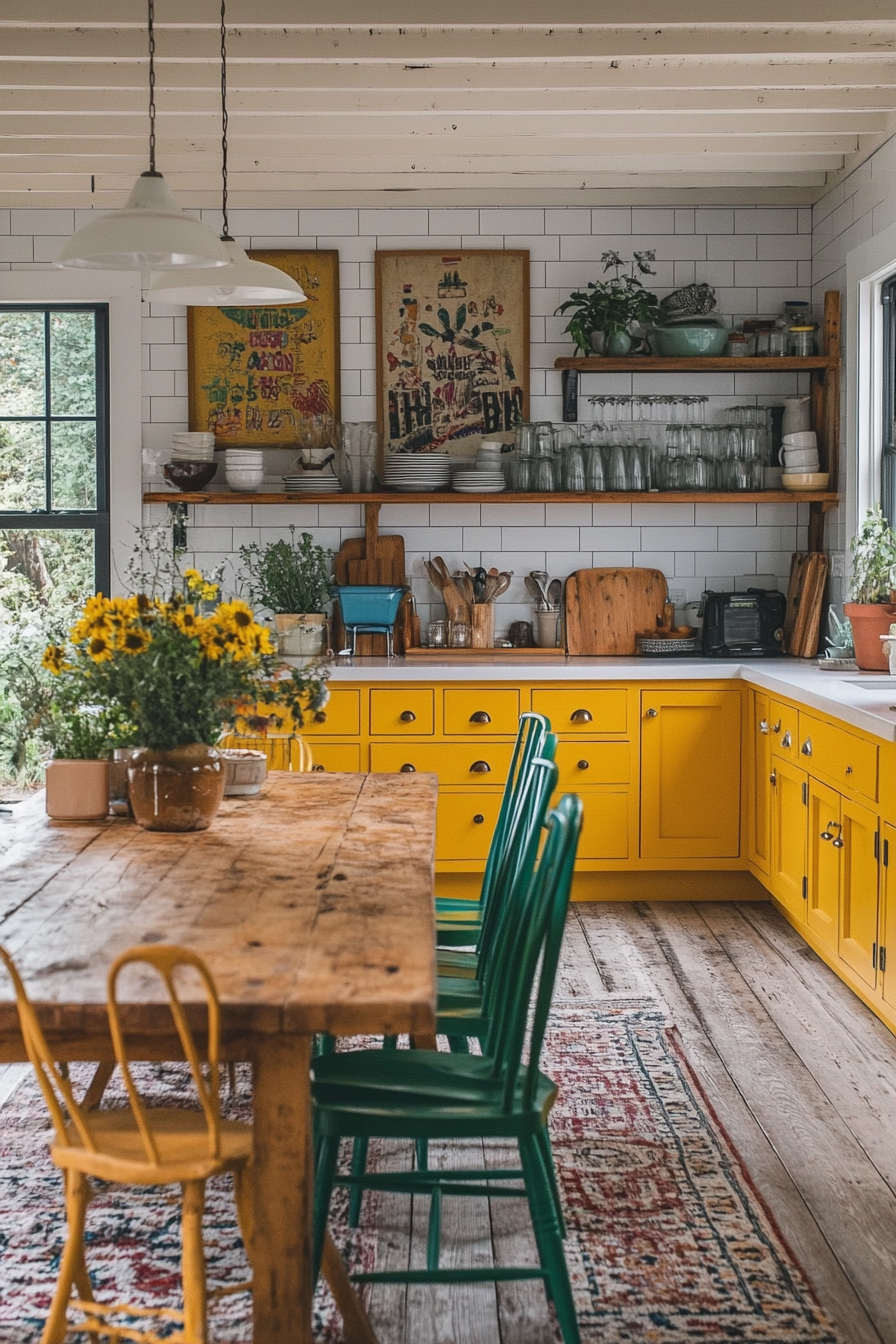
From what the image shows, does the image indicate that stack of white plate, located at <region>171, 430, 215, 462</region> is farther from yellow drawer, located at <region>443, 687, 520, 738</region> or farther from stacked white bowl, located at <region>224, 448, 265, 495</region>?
yellow drawer, located at <region>443, 687, 520, 738</region>

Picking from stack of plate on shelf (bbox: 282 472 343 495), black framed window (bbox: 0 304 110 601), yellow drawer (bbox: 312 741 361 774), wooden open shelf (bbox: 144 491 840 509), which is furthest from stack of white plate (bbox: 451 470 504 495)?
black framed window (bbox: 0 304 110 601)

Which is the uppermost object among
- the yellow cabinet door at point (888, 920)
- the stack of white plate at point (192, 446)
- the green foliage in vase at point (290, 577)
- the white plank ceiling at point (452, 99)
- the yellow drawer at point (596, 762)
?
the white plank ceiling at point (452, 99)

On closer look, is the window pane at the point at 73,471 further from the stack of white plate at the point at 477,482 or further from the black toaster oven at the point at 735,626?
the black toaster oven at the point at 735,626

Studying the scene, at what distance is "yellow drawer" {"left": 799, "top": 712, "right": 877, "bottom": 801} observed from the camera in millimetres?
3691

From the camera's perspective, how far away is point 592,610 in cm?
570

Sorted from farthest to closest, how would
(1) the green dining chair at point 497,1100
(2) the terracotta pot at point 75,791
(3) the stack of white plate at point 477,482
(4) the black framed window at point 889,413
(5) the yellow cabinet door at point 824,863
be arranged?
(3) the stack of white plate at point 477,482
(4) the black framed window at point 889,413
(5) the yellow cabinet door at point 824,863
(2) the terracotta pot at point 75,791
(1) the green dining chair at point 497,1100

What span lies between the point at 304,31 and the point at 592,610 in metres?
2.66

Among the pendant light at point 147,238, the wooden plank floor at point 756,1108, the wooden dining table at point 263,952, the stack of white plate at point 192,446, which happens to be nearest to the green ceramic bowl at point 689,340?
the stack of white plate at point 192,446

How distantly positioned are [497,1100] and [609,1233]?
68 cm

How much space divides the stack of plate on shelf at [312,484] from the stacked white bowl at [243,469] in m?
0.14

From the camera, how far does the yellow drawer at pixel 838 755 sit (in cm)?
369

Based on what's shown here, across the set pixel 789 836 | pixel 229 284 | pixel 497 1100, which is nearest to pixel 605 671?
pixel 789 836

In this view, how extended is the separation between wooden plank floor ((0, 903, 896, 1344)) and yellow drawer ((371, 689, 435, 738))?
937 mm

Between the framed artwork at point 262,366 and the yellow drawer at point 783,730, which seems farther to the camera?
the framed artwork at point 262,366
